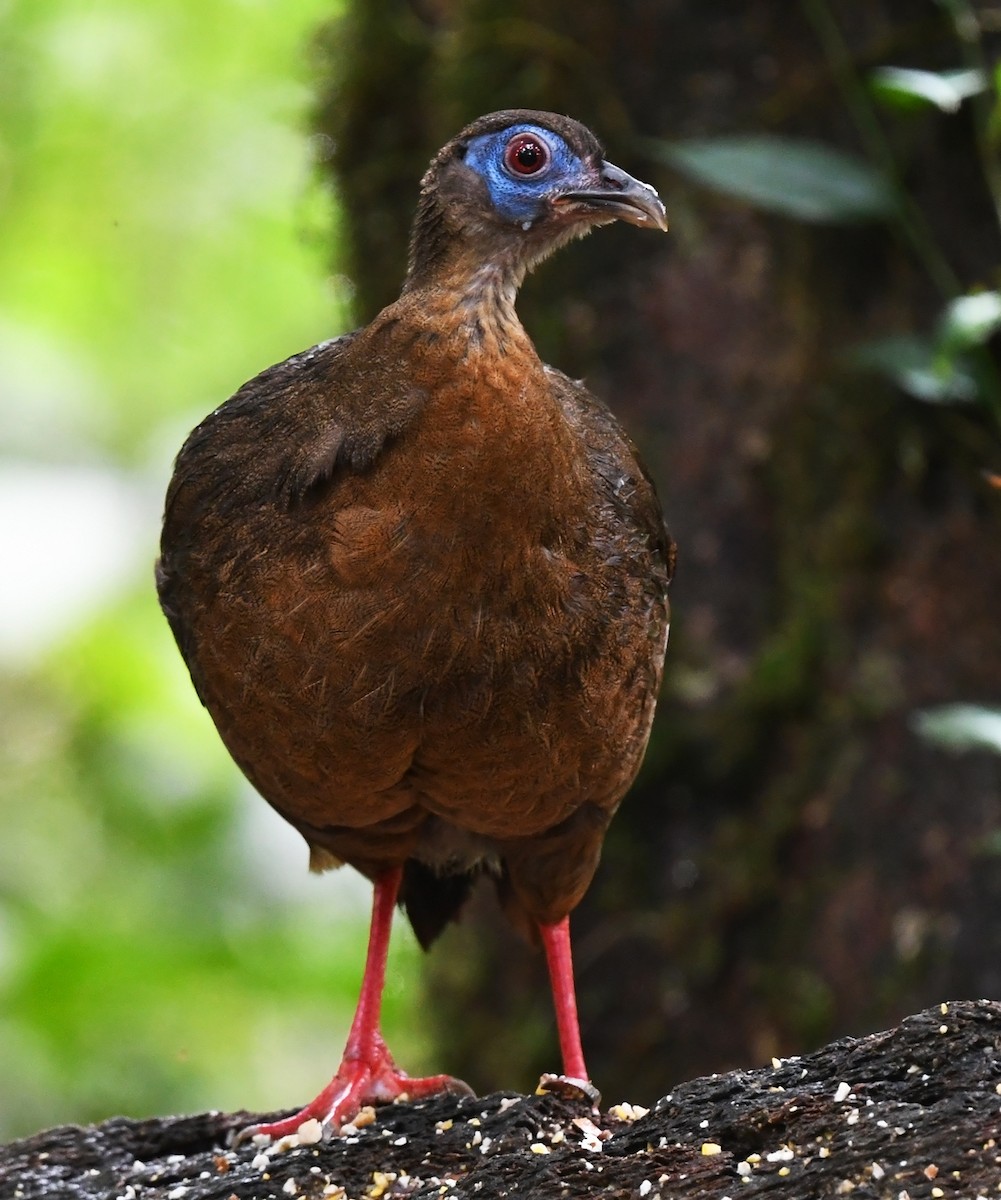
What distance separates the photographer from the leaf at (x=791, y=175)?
4.53m

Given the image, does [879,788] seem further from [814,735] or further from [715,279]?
[715,279]

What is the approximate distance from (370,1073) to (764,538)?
2303mm

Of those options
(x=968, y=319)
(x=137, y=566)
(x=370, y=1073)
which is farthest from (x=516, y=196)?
(x=137, y=566)

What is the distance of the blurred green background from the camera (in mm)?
6336

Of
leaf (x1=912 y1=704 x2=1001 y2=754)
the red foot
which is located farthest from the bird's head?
the red foot

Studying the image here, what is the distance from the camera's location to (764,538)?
533cm

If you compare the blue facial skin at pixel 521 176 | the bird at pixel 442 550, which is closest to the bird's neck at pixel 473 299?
the bird at pixel 442 550

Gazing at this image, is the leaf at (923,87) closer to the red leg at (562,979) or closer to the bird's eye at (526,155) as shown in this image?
the bird's eye at (526,155)

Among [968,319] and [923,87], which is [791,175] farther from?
[968,319]

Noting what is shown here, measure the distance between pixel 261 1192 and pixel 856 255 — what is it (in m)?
3.60

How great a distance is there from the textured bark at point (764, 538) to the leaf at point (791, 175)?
352mm

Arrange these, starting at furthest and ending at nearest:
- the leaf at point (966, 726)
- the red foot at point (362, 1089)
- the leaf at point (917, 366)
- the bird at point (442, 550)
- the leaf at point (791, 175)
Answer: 1. the leaf at point (917, 366)
2. the leaf at point (791, 175)
3. the leaf at point (966, 726)
4. the red foot at point (362, 1089)
5. the bird at point (442, 550)

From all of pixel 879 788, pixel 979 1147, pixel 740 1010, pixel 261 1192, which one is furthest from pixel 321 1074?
pixel 979 1147

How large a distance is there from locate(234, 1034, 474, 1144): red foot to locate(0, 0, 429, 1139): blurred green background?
2.14 metres
